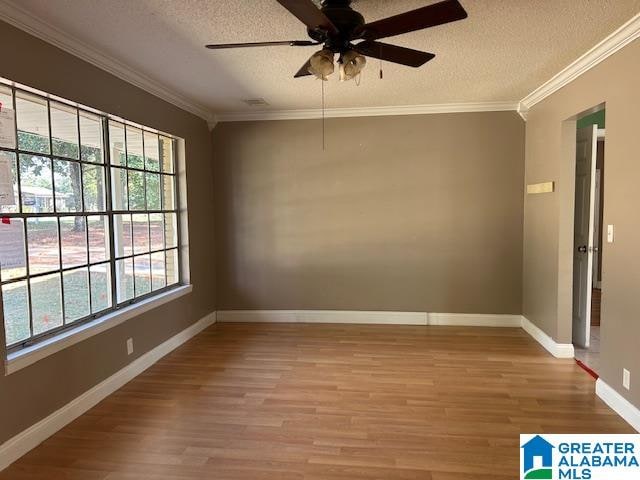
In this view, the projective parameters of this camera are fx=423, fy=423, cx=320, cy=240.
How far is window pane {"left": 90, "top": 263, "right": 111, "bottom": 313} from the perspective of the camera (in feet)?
10.2

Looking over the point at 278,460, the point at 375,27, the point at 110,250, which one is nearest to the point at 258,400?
the point at 278,460

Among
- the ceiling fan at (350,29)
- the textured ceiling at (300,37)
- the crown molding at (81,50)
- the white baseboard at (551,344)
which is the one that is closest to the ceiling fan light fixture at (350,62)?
the ceiling fan at (350,29)

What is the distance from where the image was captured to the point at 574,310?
4.02 meters

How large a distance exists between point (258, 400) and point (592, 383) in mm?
2535

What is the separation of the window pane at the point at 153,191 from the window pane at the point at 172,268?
51 centimetres

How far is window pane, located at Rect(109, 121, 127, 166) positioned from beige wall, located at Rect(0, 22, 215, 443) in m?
0.13

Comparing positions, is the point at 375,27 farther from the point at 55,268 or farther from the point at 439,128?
the point at 439,128

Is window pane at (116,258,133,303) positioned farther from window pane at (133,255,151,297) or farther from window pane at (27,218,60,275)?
window pane at (27,218,60,275)

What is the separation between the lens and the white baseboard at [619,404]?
2560mm

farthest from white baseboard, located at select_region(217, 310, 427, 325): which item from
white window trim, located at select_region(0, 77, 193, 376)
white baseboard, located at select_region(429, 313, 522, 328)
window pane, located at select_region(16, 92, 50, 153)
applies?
window pane, located at select_region(16, 92, 50, 153)

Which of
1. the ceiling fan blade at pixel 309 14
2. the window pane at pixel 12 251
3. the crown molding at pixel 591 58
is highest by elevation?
the crown molding at pixel 591 58

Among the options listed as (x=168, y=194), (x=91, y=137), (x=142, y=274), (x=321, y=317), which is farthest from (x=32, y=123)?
(x=321, y=317)

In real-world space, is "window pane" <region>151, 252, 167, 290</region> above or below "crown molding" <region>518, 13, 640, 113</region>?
below

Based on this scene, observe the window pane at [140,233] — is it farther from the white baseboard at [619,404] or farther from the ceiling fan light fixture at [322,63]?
the white baseboard at [619,404]
